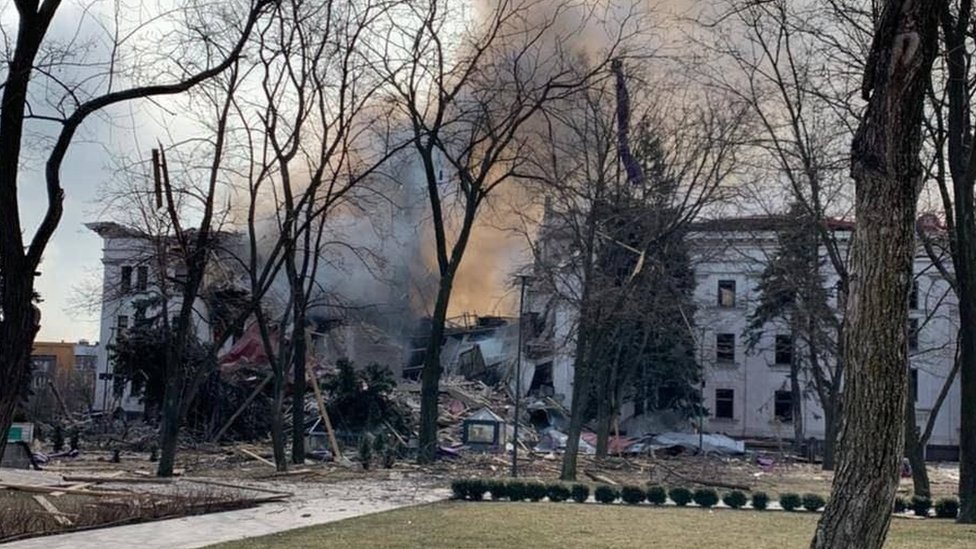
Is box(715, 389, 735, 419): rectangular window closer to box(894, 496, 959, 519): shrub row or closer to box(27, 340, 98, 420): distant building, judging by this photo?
box(27, 340, 98, 420): distant building

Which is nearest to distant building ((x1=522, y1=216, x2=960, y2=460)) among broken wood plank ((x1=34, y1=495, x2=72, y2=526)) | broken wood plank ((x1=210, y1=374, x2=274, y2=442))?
broken wood plank ((x1=210, y1=374, x2=274, y2=442))

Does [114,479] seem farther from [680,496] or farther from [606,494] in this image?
[680,496]

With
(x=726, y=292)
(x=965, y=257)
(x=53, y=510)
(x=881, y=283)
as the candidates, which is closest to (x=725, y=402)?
(x=726, y=292)

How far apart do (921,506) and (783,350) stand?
3305cm

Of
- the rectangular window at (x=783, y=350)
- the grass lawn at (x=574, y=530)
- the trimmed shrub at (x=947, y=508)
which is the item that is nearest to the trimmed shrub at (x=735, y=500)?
the grass lawn at (x=574, y=530)

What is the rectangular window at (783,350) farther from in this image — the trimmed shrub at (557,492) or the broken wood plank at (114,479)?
the broken wood plank at (114,479)

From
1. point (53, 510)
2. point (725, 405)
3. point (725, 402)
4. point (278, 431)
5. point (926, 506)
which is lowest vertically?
point (53, 510)

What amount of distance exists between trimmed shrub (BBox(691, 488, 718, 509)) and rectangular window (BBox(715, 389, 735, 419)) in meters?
34.5

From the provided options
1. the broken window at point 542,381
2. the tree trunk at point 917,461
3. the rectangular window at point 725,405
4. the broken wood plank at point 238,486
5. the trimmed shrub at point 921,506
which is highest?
the broken window at point 542,381

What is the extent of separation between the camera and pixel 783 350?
4928 cm

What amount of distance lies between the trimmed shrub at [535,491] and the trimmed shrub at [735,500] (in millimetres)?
3114

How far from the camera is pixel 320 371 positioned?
3712cm

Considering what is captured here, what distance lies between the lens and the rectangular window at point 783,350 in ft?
157

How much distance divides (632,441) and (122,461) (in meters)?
20.5
